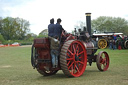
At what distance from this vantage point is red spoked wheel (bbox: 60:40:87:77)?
22.4 feet

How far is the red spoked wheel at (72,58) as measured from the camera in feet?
22.4

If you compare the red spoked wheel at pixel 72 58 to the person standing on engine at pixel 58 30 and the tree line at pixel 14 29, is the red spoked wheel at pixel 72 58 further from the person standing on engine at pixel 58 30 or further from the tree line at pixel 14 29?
the tree line at pixel 14 29

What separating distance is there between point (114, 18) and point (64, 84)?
66.5 meters

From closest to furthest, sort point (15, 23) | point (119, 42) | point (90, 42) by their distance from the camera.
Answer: point (90, 42) < point (119, 42) < point (15, 23)

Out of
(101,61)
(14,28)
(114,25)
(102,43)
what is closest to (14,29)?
(14,28)

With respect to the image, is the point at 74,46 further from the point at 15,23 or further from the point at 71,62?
the point at 15,23

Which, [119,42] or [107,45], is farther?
[107,45]

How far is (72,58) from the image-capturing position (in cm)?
720

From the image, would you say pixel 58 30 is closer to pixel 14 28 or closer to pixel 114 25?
pixel 114 25

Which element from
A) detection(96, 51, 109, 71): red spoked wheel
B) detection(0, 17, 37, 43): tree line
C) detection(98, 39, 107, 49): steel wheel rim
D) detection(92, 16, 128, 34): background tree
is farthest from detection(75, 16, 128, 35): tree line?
detection(96, 51, 109, 71): red spoked wheel

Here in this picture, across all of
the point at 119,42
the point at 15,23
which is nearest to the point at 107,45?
the point at 119,42

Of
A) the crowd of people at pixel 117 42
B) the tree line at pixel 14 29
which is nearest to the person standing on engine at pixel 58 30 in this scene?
the crowd of people at pixel 117 42

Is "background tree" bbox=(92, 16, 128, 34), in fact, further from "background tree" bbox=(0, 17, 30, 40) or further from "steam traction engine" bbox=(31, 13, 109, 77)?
"steam traction engine" bbox=(31, 13, 109, 77)

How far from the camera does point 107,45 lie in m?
29.1
